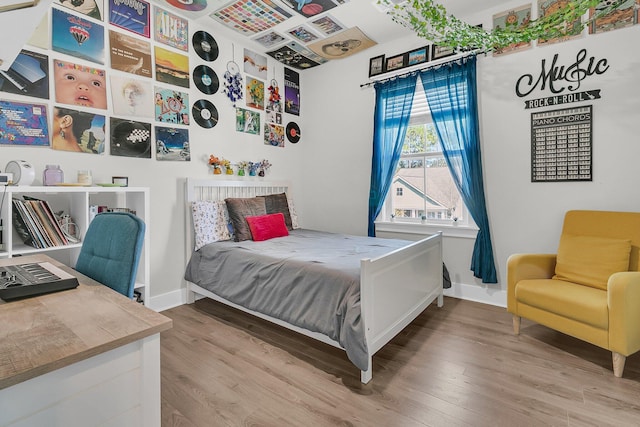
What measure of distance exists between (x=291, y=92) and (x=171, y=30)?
5.46 feet

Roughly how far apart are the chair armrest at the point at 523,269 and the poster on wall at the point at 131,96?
328cm

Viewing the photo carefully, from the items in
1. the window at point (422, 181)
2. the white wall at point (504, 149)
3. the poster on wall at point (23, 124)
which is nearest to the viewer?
the poster on wall at point (23, 124)

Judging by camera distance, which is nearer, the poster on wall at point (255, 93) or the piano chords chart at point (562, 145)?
the piano chords chart at point (562, 145)

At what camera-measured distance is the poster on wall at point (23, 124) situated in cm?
217

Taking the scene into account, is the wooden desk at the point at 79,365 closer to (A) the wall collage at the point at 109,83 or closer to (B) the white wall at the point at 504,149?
(A) the wall collage at the point at 109,83

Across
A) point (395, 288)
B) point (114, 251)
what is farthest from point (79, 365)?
point (395, 288)

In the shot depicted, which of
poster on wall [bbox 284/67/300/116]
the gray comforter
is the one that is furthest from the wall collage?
the gray comforter

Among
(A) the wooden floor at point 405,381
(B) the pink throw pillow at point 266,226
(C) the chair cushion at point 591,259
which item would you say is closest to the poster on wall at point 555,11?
(C) the chair cushion at point 591,259

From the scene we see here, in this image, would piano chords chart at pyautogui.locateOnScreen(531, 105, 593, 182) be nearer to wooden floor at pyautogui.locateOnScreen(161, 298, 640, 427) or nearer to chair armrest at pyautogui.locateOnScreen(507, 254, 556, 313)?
chair armrest at pyautogui.locateOnScreen(507, 254, 556, 313)

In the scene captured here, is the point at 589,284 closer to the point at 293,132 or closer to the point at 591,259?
the point at 591,259

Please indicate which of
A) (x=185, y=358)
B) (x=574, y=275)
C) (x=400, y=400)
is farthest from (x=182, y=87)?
(x=574, y=275)

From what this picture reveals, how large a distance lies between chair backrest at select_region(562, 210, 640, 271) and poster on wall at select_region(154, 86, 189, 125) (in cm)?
351

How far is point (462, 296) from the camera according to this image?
10.9ft

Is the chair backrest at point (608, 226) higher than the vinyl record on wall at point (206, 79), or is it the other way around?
the vinyl record on wall at point (206, 79)
